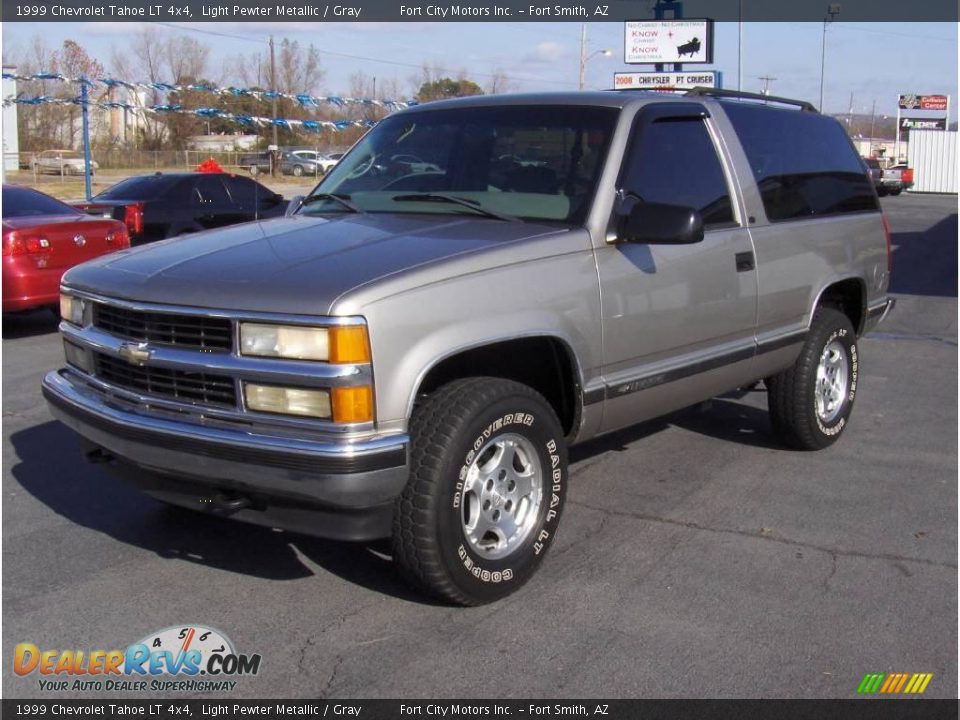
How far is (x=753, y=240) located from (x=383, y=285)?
8.27 feet

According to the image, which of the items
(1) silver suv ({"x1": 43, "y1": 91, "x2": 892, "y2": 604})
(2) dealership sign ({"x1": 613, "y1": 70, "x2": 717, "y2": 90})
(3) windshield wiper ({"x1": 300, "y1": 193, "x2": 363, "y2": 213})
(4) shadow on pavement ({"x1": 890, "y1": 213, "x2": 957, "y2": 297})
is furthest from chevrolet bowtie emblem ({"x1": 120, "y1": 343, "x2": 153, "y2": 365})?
(2) dealership sign ({"x1": 613, "y1": 70, "x2": 717, "y2": 90})

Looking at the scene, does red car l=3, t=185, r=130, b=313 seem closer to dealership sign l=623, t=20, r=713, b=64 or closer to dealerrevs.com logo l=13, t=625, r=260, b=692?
dealerrevs.com logo l=13, t=625, r=260, b=692

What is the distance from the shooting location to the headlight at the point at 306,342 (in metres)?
3.46

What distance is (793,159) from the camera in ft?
19.6

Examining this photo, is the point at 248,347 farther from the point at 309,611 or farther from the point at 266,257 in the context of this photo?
the point at 309,611

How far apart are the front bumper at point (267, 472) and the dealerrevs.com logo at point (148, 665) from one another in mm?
486

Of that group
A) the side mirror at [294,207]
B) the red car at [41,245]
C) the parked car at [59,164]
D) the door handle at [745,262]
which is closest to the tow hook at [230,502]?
the side mirror at [294,207]

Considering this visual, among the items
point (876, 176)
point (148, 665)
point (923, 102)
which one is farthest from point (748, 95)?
point (923, 102)

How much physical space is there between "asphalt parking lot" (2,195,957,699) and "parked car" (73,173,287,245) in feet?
26.8

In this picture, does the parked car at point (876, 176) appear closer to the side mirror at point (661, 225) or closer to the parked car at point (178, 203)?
the side mirror at point (661, 225)

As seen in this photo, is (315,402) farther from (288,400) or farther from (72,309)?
(72,309)

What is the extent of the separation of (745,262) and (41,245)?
731cm

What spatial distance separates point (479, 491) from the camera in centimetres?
401

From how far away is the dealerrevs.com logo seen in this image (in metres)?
3.53
